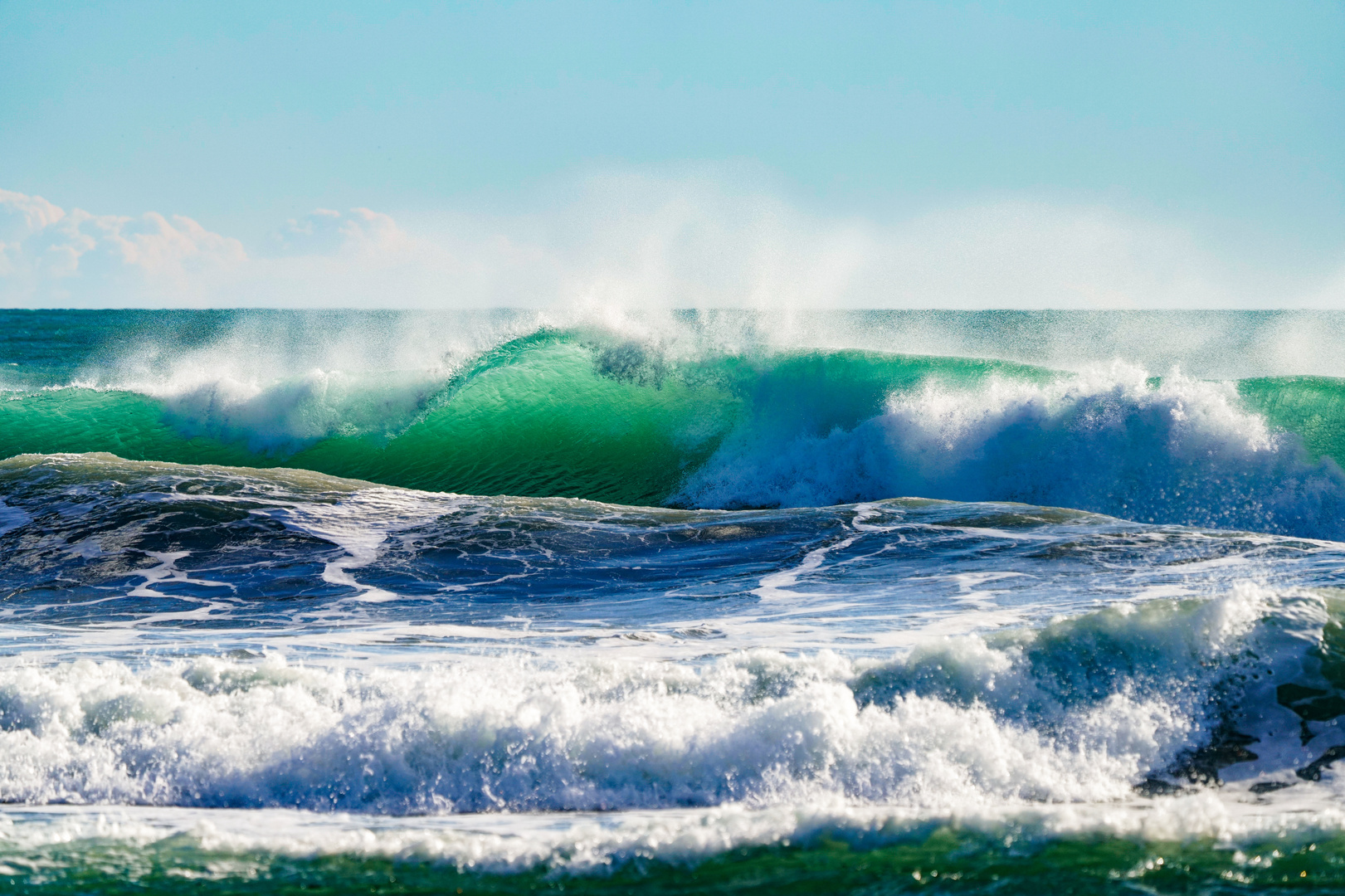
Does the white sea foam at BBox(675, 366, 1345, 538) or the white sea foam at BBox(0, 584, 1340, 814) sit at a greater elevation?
the white sea foam at BBox(675, 366, 1345, 538)

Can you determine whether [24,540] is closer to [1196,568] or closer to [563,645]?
[563,645]

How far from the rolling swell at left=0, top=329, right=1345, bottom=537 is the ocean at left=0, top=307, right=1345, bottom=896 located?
62 mm

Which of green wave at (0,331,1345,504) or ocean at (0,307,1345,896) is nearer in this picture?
ocean at (0,307,1345,896)

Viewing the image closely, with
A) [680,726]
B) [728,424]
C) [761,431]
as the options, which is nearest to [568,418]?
[728,424]

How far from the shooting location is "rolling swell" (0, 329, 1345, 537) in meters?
11.6

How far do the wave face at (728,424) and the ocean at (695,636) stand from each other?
0.21 ft

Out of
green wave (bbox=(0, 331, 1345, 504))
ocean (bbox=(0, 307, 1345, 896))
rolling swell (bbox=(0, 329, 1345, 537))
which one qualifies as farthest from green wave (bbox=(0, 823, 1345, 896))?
green wave (bbox=(0, 331, 1345, 504))

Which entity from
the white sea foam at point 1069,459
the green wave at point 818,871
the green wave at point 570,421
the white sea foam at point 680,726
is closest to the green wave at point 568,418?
Answer: the green wave at point 570,421

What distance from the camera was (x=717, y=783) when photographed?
3939mm

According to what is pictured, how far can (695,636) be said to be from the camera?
622 centimetres

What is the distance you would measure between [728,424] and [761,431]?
585mm

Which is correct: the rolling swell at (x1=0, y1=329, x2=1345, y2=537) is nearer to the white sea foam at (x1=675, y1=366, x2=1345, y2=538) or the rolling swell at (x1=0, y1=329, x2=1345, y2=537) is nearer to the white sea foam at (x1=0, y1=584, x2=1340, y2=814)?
the white sea foam at (x1=675, y1=366, x2=1345, y2=538)

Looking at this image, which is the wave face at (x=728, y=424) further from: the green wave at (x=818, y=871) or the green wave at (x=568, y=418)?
the green wave at (x=818, y=871)

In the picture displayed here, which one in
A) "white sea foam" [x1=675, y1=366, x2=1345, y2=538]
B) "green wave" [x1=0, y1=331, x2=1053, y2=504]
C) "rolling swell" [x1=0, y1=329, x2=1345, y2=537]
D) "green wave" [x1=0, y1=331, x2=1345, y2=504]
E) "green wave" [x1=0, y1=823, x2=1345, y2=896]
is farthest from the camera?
"green wave" [x1=0, y1=331, x2=1053, y2=504]
